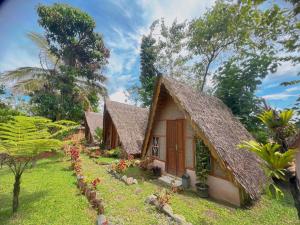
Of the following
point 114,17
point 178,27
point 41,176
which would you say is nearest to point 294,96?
point 114,17

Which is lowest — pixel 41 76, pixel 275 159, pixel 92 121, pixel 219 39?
pixel 275 159

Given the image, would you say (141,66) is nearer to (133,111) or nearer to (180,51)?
(180,51)

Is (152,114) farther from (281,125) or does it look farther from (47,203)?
(281,125)

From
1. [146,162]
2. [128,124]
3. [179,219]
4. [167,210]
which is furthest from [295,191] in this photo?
[128,124]

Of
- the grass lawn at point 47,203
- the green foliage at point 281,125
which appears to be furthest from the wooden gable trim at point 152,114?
the green foliage at point 281,125

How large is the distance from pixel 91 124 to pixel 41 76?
289 inches

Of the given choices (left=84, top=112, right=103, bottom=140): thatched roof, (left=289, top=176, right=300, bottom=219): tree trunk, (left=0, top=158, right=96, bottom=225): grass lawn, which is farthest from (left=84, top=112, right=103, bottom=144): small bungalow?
(left=289, top=176, right=300, bottom=219): tree trunk

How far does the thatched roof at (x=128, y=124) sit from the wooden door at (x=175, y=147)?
174 inches

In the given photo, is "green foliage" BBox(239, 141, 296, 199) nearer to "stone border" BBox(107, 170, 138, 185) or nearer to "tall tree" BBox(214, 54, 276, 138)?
"stone border" BBox(107, 170, 138, 185)

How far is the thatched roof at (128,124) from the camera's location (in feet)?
42.3

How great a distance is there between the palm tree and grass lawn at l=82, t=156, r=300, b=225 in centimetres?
1315

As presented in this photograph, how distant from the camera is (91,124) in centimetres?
2077

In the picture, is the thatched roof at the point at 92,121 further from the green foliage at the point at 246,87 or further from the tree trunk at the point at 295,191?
the tree trunk at the point at 295,191

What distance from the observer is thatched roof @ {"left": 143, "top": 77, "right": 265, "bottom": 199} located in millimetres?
5691
